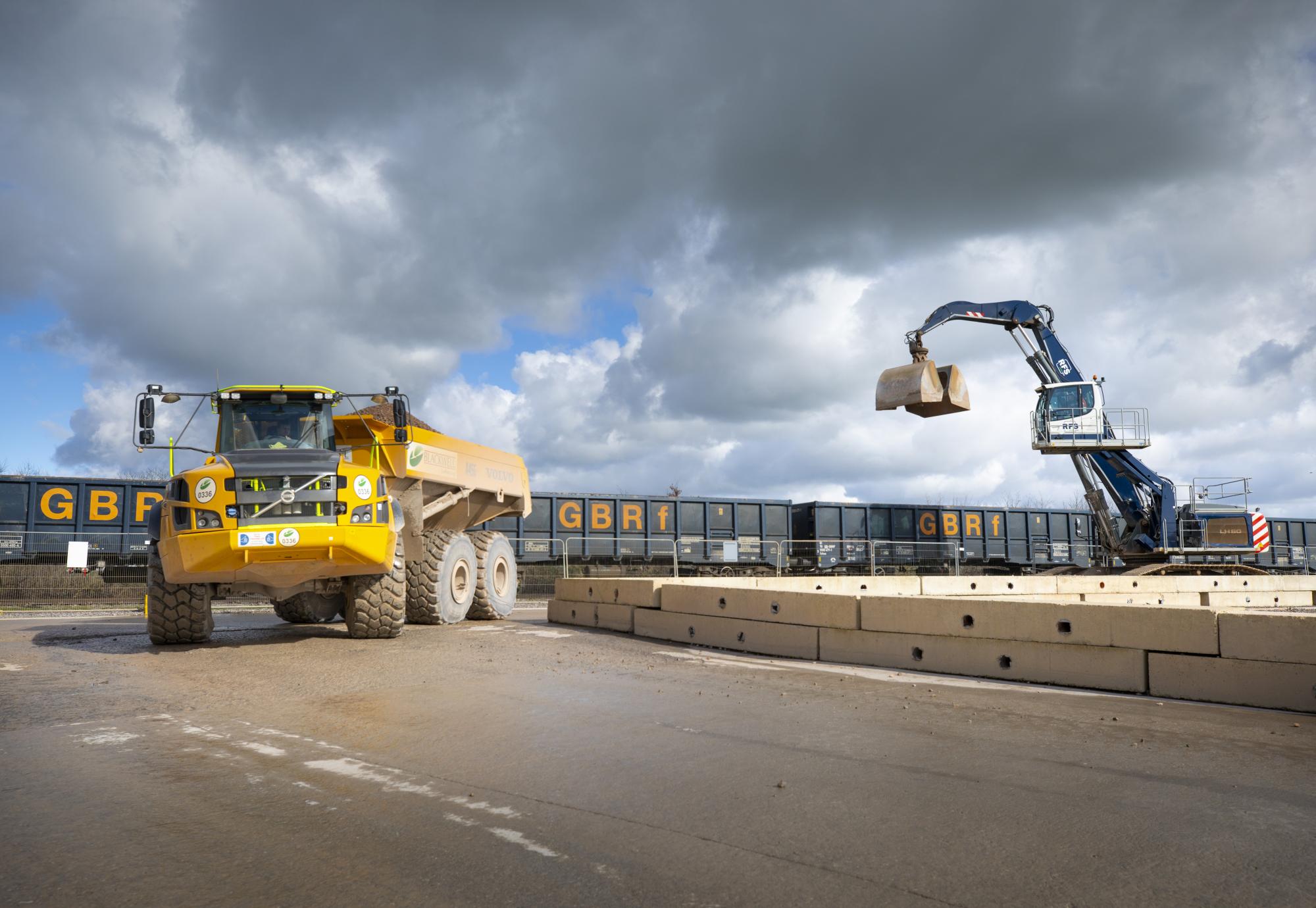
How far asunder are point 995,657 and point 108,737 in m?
7.60

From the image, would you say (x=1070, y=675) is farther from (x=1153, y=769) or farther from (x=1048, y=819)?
(x=1048, y=819)

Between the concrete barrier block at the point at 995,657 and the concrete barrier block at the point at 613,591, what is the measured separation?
3301 mm

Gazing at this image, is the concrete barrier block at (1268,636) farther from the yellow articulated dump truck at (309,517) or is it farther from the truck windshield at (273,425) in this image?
the truck windshield at (273,425)

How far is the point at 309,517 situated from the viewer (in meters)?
9.29

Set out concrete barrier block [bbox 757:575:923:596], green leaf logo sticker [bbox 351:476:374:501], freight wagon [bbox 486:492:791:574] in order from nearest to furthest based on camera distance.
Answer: green leaf logo sticker [bbox 351:476:374:501], concrete barrier block [bbox 757:575:923:596], freight wagon [bbox 486:492:791:574]

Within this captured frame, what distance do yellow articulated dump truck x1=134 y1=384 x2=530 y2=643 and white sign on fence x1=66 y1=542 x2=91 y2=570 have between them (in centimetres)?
1039

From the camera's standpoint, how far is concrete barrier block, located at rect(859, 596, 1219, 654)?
24.2 ft

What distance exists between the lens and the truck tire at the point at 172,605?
33.0 feet

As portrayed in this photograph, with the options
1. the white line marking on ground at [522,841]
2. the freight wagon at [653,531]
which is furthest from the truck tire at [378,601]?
the freight wagon at [653,531]

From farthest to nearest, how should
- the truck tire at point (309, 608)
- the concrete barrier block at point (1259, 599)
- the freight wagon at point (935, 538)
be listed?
the freight wagon at point (935, 538), the concrete barrier block at point (1259, 599), the truck tire at point (309, 608)

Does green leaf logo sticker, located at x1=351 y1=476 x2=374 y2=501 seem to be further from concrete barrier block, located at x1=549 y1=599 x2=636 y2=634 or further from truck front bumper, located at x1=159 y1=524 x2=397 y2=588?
concrete barrier block, located at x1=549 y1=599 x2=636 y2=634

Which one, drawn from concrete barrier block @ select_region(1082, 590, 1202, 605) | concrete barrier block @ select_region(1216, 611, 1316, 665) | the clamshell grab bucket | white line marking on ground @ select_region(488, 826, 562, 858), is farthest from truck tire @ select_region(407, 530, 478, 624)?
concrete barrier block @ select_region(1082, 590, 1202, 605)

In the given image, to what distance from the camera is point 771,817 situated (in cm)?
395

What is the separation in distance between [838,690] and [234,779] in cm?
495
